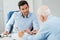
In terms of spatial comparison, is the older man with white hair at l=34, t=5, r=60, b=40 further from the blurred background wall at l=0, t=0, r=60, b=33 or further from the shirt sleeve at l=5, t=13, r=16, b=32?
the blurred background wall at l=0, t=0, r=60, b=33

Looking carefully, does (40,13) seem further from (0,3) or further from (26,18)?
(0,3)

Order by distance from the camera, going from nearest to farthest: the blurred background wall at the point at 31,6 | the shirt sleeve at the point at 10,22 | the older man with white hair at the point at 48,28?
the older man with white hair at the point at 48,28 → the shirt sleeve at the point at 10,22 → the blurred background wall at the point at 31,6

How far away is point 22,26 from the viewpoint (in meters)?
3.12

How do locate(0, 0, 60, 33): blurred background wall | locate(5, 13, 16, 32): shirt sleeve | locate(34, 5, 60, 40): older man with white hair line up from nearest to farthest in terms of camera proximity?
locate(34, 5, 60, 40): older man with white hair → locate(5, 13, 16, 32): shirt sleeve → locate(0, 0, 60, 33): blurred background wall

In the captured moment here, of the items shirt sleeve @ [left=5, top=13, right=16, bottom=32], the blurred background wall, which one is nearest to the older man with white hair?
shirt sleeve @ [left=5, top=13, right=16, bottom=32]

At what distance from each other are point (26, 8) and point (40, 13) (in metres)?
0.92

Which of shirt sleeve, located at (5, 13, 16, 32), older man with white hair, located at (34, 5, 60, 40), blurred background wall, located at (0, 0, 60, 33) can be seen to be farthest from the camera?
blurred background wall, located at (0, 0, 60, 33)

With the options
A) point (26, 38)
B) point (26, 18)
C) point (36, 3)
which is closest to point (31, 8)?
point (36, 3)

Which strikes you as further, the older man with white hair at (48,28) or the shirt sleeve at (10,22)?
the shirt sleeve at (10,22)

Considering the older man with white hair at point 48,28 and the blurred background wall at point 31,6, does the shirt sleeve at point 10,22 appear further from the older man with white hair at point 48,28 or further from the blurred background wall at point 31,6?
the blurred background wall at point 31,6

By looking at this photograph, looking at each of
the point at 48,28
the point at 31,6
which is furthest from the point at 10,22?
the point at 31,6

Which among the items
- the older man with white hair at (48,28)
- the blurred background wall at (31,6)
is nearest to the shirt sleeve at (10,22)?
the older man with white hair at (48,28)

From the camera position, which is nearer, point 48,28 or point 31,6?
point 48,28

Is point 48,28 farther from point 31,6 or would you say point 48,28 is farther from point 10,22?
point 31,6
